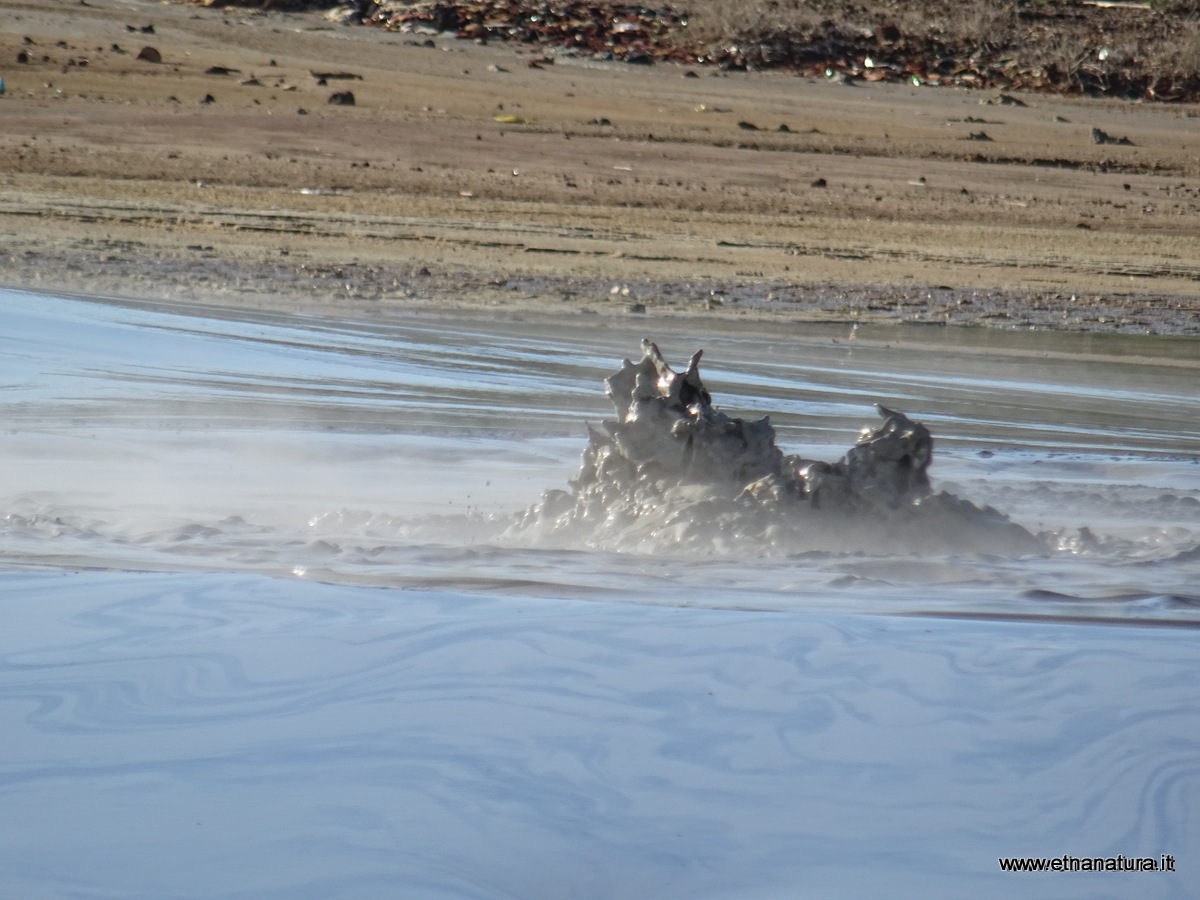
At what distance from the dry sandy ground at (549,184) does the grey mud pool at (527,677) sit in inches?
148

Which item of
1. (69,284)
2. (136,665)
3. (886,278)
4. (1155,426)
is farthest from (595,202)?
(136,665)

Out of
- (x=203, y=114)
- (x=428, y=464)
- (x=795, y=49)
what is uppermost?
(x=795, y=49)

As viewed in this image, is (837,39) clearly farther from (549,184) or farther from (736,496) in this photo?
(736,496)

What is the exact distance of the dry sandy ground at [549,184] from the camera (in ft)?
31.2

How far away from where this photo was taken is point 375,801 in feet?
8.10

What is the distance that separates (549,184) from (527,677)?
10079 mm

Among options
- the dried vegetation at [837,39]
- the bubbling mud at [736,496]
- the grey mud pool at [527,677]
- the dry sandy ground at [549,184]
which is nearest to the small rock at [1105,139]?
the dry sandy ground at [549,184]

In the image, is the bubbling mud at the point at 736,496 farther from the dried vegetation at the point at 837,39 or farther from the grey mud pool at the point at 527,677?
the dried vegetation at the point at 837,39

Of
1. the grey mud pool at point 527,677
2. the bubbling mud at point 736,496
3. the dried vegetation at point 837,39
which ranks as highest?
the dried vegetation at point 837,39

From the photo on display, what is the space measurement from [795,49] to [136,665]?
16351mm

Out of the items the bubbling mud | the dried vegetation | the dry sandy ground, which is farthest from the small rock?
the bubbling mud

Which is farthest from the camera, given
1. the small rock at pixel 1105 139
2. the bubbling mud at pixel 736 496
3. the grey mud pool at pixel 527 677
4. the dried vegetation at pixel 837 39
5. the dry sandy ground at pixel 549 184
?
the dried vegetation at pixel 837 39

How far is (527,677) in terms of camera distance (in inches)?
120

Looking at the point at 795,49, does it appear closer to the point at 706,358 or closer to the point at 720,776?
the point at 706,358
